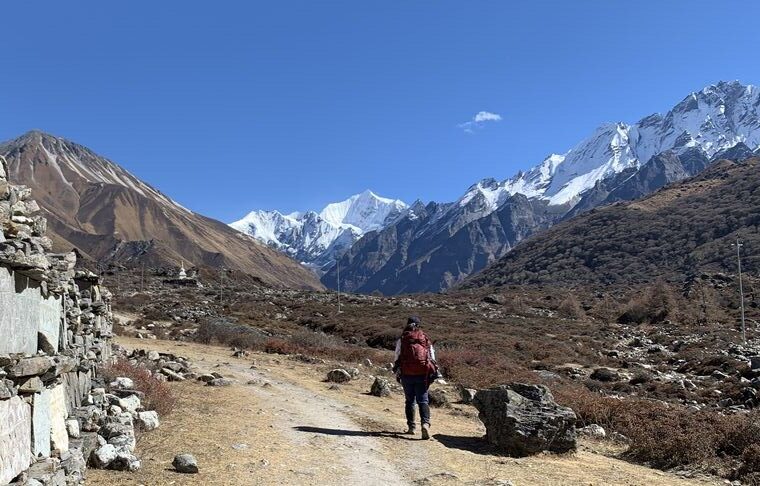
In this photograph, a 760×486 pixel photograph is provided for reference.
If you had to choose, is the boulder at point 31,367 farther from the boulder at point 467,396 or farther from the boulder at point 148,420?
the boulder at point 467,396

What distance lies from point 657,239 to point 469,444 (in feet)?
369

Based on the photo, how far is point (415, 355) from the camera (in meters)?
10.4

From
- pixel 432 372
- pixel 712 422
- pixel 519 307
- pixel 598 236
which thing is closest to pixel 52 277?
pixel 432 372

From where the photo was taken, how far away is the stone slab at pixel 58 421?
684 centimetres

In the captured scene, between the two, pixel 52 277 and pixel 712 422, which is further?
pixel 712 422

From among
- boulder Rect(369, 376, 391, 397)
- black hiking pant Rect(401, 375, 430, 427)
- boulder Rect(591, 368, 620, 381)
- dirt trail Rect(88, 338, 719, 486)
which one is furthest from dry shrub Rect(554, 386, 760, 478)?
boulder Rect(591, 368, 620, 381)

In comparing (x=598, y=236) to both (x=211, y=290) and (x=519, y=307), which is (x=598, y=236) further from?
(x=211, y=290)

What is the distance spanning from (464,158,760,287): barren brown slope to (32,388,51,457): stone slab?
86.7m

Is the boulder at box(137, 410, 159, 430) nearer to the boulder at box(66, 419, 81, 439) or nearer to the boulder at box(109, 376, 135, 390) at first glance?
the boulder at box(109, 376, 135, 390)

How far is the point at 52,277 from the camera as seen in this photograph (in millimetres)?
7387

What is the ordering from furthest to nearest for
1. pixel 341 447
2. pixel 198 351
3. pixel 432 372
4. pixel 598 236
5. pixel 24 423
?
pixel 598 236 < pixel 198 351 < pixel 432 372 < pixel 341 447 < pixel 24 423

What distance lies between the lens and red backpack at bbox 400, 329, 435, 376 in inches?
408

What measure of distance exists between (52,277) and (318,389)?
394 inches

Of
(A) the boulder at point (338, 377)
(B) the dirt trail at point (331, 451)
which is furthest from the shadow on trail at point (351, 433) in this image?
(A) the boulder at point (338, 377)
